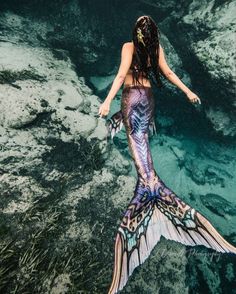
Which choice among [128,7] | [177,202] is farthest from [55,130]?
[128,7]

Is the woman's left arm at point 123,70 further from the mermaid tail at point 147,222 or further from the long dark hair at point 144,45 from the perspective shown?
the mermaid tail at point 147,222

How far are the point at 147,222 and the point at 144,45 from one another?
1.94 m

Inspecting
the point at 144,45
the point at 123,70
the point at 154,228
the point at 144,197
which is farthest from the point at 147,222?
the point at 144,45

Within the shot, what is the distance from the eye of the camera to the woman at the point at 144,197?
2799 mm

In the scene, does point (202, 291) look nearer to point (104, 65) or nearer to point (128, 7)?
point (104, 65)

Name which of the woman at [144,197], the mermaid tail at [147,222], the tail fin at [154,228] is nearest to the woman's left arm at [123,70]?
the woman at [144,197]

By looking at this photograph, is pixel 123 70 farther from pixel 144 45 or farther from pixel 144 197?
pixel 144 197

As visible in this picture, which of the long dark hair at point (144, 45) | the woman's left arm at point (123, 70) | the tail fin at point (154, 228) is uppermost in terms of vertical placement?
the long dark hair at point (144, 45)

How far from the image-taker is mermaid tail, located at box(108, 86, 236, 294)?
274 cm

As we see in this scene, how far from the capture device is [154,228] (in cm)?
302

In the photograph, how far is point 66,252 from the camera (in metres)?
3.96

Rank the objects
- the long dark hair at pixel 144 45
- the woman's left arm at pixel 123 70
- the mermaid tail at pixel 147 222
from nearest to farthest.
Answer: the mermaid tail at pixel 147 222 < the woman's left arm at pixel 123 70 < the long dark hair at pixel 144 45

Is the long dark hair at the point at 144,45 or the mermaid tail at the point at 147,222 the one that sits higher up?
the long dark hair at the point at 144,45

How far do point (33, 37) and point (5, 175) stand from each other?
3732 millimetres
